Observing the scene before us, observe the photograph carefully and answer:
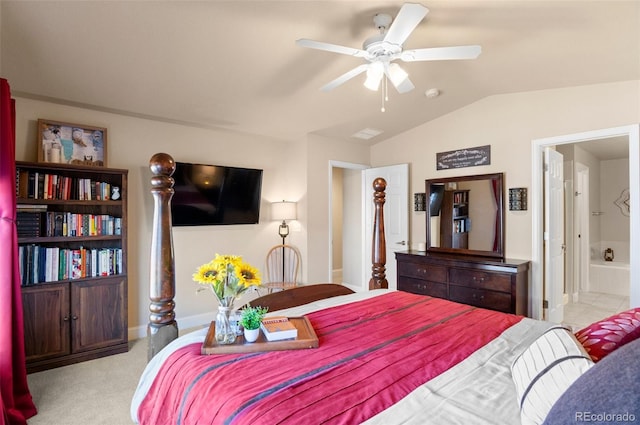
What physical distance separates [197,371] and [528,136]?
3888 mm

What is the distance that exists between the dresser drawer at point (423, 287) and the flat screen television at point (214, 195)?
2.08 meters

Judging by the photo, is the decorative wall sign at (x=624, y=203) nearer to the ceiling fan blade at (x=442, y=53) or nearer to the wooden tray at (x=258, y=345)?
the ceiling fan blade at (x=442, y=53)

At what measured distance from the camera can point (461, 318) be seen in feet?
6.07

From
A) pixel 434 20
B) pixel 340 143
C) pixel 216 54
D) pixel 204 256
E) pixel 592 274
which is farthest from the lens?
pixel 592 274

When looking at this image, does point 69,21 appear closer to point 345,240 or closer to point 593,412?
point 593,412

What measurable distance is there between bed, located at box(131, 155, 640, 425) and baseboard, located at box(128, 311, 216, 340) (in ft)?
7.87

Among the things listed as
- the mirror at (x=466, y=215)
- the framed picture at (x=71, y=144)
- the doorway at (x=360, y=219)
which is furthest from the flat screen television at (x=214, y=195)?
the mirror at (x=466, y=215)

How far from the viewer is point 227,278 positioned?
1467 mm

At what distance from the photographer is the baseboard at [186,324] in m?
3.52

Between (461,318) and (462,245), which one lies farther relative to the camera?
(462,245)

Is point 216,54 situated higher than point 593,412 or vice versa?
point 216,54

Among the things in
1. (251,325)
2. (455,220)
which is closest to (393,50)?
(251,325)

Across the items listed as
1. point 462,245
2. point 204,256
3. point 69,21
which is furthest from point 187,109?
point 462,245

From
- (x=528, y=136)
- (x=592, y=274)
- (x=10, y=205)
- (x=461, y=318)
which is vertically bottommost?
(x=592, y=274)
